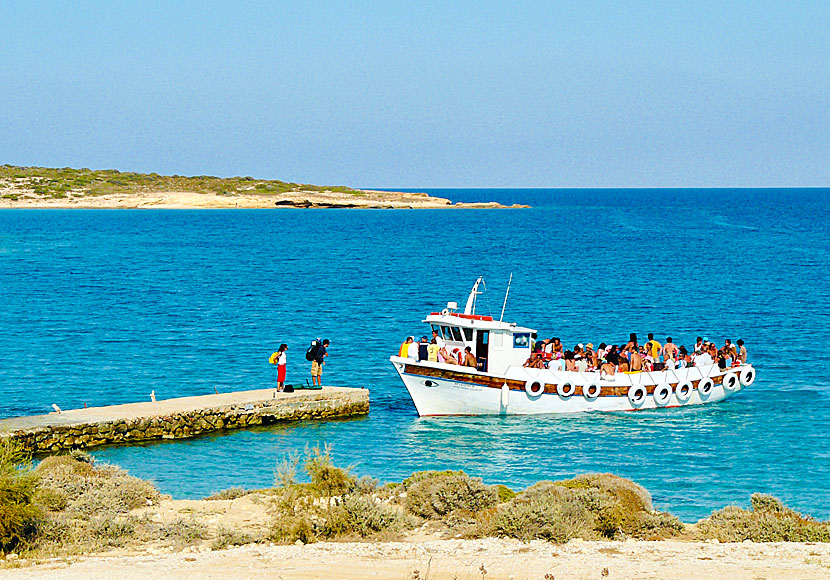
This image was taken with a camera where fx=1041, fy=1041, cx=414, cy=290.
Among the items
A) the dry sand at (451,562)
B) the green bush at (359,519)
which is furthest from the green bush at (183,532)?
the green bush at (359,519)

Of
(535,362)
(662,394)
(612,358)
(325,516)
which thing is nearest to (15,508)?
(325,516)

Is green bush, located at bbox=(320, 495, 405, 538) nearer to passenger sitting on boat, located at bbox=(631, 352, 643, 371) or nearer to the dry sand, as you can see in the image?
the dry sand

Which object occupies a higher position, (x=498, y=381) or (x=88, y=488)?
(x=498, y=381)

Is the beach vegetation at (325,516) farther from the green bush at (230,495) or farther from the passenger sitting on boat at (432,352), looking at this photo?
the passenger sitting on boat at (432,352)

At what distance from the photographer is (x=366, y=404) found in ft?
104

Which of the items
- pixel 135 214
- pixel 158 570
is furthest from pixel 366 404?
pixel 135 214

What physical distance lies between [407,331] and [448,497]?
1199 inches

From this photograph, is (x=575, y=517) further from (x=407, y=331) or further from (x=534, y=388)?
(x=407, y=331)

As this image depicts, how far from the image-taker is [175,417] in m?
28.5

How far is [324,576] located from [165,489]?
33.6ft

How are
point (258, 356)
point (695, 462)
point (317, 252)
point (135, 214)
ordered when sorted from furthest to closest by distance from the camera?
point (135, 214)
point (317, 252)
point (258, 356)
point (695, 462)

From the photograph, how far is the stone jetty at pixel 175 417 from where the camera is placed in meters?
26.7

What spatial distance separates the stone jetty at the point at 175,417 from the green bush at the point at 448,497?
11.6 metres

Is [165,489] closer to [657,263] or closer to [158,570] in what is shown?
[158,570]
